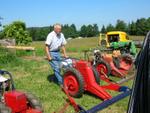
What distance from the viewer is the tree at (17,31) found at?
144ft

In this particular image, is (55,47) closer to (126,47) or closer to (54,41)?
(54,41)

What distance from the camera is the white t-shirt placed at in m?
9.18

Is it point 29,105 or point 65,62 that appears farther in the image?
point 65,62

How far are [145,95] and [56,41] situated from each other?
285 inches

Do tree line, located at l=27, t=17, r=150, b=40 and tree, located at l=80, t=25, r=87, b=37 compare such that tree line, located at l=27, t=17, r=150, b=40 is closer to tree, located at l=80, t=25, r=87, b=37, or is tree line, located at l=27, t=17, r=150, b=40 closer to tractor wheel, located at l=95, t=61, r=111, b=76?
tree, located at l=80, t=25, r=87, b=37

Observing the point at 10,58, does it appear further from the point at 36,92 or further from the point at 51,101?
the point at 51,101

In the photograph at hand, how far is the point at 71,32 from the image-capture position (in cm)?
7594

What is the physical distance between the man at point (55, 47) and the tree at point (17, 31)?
34.4 m

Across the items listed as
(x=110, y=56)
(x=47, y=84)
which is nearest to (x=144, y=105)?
(x=47, y=84)

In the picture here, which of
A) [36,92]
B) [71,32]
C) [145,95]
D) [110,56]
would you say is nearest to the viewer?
[145,95]

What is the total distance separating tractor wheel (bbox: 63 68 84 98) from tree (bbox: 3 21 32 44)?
3530cm

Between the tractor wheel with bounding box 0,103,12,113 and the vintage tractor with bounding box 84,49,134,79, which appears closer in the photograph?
the tractor wheel with bounding box 0,103,12,113

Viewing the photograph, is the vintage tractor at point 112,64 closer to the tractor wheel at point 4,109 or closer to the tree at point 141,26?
the tractor wheel at point 4,109

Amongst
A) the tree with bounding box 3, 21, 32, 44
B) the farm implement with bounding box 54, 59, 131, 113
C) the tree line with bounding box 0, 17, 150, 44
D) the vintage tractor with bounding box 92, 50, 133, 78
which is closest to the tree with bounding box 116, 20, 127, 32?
the tree line with bounding box 0, 17, 150, 44
